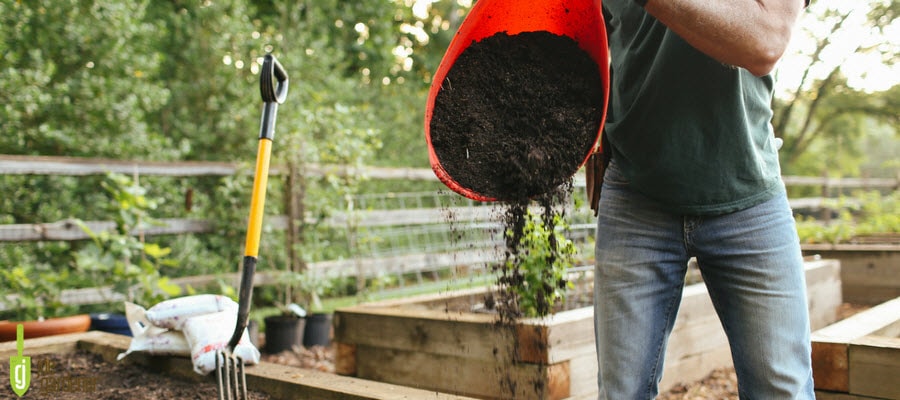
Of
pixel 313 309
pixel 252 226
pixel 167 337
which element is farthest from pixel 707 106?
pixel 313 309

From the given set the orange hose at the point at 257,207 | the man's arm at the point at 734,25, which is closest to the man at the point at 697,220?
the man's arm at the point at 734,25

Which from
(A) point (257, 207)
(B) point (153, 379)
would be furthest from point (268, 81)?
(B) point (153, 379)

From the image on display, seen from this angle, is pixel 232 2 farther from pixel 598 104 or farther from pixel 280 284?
pixel 598 104

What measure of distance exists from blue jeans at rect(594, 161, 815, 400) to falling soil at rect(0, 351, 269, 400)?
1.25 meters

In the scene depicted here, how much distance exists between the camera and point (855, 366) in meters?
1.86

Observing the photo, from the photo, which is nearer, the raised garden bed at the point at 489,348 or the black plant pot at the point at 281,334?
the raised garden bed at the point at 489,348

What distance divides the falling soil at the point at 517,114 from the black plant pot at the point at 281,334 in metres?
2.90

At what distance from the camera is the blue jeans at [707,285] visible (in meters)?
1.37

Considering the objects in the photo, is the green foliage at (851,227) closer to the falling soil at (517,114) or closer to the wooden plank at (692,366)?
the wooden plank at (692,366)

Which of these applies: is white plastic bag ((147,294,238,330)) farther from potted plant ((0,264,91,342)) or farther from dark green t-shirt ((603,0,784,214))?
dark green t-shirt ((603,0,784,214))

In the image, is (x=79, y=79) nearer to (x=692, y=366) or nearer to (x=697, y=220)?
(x=692, y=366)

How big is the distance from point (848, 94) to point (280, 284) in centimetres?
1448

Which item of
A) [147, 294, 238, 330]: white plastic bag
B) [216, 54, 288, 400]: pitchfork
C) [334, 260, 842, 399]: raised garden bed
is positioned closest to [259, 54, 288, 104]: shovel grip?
[216, 54, 288, 400]: pitchfork

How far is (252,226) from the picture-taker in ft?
6.68
